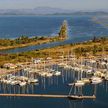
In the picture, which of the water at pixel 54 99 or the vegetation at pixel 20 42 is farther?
the vegetation at pixel 20 42

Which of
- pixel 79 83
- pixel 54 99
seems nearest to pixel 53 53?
pixel 79 83

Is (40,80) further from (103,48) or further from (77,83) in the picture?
(103,48)

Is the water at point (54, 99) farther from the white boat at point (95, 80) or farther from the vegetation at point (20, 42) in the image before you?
the vegetation at point (20, 42)

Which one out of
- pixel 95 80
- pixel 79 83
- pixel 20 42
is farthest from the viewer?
pixel 20 42

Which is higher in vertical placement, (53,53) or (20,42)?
(53,53)

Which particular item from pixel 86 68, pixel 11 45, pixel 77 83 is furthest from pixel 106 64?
pixel 11 45

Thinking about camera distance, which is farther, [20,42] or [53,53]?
[20,42]

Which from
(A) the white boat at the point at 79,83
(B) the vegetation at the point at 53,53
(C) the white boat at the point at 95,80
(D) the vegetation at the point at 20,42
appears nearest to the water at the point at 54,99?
(C) the white boat at the point at 95,80

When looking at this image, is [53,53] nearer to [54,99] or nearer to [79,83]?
[79,83]
